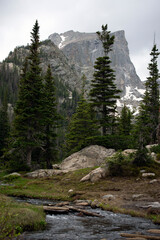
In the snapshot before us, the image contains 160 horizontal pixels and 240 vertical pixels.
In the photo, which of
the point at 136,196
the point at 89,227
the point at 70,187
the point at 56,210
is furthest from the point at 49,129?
the point at 89,227

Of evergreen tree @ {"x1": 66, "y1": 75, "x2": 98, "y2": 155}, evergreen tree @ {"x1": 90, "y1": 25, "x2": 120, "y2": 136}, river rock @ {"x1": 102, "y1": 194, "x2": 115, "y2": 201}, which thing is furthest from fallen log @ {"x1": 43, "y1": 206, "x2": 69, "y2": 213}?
evergreen tree @ {"x1": 66, "y1": 75, "x2": 98, "y2": 155}

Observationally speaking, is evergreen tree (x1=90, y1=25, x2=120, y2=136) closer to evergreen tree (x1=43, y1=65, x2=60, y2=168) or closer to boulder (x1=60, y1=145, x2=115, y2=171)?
boulder (x1=60, y1=145, x2=115, y2=171)

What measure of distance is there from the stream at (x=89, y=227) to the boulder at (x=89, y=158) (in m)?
16.3

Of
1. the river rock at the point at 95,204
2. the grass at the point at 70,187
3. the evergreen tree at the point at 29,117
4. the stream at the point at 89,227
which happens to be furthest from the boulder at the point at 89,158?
the stream at the point at 89,227

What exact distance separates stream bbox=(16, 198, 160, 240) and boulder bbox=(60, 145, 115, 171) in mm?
16288

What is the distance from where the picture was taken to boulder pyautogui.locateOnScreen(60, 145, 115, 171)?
91.6ft

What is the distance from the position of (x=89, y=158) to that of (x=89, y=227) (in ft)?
63.9

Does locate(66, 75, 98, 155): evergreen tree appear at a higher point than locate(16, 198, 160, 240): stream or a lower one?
higher

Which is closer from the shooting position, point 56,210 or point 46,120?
point 56,210

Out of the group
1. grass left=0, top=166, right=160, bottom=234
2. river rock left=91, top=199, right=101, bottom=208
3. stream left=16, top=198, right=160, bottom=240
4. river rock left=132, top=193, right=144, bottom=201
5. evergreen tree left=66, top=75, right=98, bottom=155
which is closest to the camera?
stream left=16, top=198, right=160, bottom=240

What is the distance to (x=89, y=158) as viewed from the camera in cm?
2862

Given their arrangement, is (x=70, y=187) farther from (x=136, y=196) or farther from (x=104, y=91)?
(x=104, y=91)

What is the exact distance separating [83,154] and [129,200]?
631 inches

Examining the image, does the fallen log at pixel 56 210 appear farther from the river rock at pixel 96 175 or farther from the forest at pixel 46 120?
the forest at pixel 46 120
